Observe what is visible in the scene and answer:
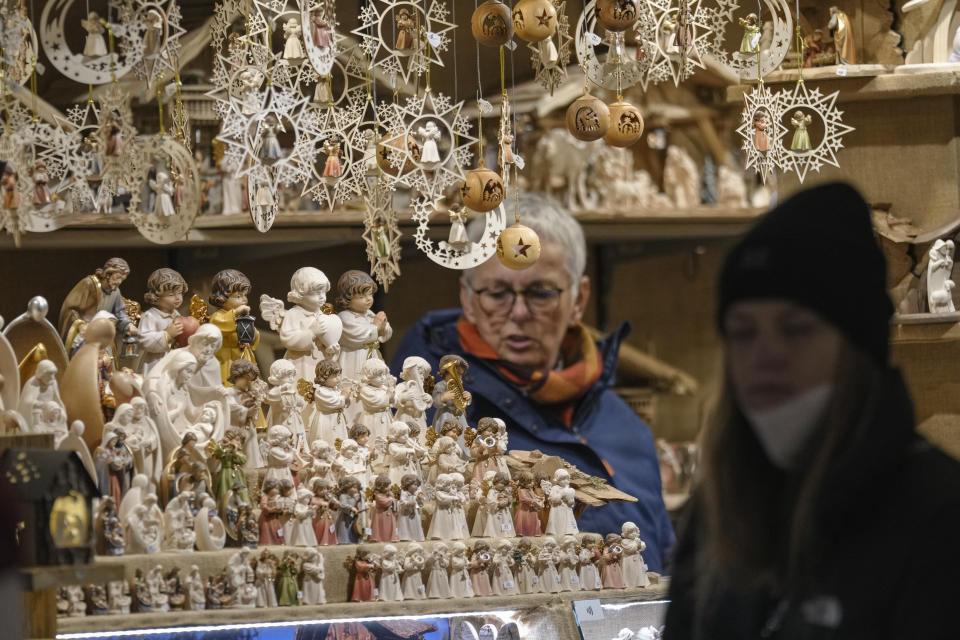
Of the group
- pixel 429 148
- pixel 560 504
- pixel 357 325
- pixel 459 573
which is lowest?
pixel 459 573

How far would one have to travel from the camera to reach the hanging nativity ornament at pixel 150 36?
3148 mm

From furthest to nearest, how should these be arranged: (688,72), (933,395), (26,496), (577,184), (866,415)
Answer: (577,184) → (933,395) → (688,72) → (26,496) → (866,415)

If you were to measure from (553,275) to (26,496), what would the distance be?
2.66 metres

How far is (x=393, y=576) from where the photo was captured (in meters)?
3.16

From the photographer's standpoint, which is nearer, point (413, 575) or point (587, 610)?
point (413, 575)

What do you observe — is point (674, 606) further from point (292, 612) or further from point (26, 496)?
point (292, 612)

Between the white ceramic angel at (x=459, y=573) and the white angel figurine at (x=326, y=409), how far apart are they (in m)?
0.38

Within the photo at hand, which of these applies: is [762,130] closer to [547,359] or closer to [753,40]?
[753,40]

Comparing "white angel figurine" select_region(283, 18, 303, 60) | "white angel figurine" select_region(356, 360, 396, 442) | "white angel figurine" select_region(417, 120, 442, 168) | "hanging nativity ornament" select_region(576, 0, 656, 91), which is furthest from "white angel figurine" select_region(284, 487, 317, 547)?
"hanging nativity ornament" select_region(576, 0, 656, 91)

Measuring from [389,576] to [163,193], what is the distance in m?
0.91

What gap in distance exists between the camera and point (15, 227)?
119 inches

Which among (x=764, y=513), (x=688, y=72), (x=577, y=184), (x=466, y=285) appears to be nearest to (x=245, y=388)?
(x=688, y=72)

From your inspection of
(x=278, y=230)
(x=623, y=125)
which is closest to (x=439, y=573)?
(x=623, y=125)

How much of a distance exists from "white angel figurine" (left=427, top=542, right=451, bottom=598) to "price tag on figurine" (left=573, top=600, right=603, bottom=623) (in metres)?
0.29
